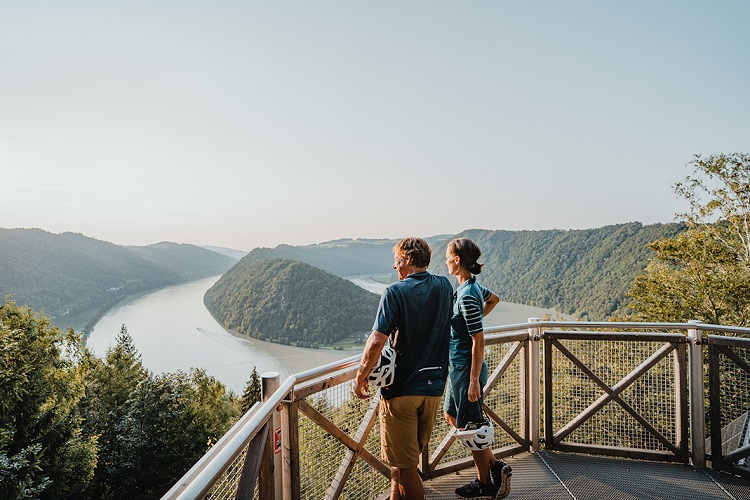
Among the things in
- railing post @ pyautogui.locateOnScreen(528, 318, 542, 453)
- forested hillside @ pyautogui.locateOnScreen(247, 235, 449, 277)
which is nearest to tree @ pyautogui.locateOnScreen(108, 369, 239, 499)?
railing post @ pyautogui.locateOnScreen(528, 318, 542, 453)

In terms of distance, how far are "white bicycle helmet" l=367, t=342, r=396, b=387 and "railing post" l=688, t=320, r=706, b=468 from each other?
2669 millimetres

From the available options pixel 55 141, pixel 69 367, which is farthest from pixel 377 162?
pixel 55 141

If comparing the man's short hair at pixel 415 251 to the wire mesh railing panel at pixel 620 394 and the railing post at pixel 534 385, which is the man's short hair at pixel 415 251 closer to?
the railing post at pixel 534 385

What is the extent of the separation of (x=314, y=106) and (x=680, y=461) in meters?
27.9

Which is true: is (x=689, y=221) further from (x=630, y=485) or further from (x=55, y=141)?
(x=55, y=141)

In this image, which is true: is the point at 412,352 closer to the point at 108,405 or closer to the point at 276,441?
the point at 276,441

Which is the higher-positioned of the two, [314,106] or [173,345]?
[314,106]

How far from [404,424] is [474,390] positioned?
0.46m

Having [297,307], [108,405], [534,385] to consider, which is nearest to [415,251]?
[534,385]

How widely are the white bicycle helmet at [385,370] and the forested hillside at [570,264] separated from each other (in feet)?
129

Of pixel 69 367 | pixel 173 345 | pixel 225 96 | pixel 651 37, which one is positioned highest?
pixel 225 96

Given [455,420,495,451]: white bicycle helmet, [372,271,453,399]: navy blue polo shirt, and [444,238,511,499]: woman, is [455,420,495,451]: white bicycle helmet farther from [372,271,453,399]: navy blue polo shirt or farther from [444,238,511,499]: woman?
[372,271,453,399]: navy blue polo shirt

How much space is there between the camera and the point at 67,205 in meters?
92.0

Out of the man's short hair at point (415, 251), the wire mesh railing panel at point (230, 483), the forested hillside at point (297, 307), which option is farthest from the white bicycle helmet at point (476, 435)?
the forested hillside at point (297, 307)
